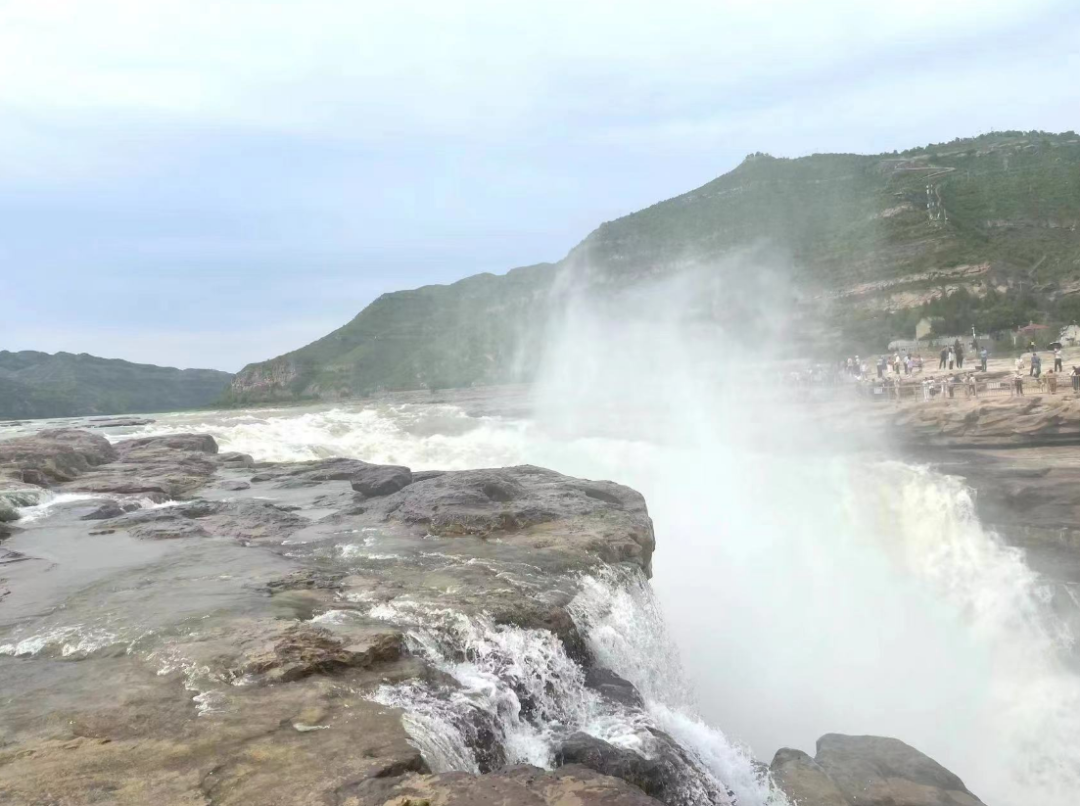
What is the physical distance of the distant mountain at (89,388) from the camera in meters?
90.2

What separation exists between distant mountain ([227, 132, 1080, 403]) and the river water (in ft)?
120

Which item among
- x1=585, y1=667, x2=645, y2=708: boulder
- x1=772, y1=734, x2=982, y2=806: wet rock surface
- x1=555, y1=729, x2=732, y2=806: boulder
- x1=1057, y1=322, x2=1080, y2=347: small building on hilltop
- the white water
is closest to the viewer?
x1=555, y1=729, x2=732, y2=806: boulder

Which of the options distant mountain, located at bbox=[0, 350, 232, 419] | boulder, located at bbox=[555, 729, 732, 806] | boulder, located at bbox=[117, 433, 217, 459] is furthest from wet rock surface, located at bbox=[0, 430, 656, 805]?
distant mountain, located at bbox=[0, 350, 232, 419]

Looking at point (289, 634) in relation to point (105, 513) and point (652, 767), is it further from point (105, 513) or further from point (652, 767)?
point (105, 513)

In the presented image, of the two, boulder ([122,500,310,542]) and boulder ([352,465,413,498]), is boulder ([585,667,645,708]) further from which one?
boulder ([352,465,413,498])

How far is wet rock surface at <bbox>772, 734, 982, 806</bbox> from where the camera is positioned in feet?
18.7

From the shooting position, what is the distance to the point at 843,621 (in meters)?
12.6

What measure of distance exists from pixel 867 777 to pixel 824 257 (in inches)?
2561

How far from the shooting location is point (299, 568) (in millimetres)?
6754

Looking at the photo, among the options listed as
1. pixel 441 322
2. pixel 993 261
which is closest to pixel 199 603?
pixel 993 261

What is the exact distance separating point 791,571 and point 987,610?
327 cm

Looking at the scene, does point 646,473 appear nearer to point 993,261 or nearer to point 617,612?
point 617,612

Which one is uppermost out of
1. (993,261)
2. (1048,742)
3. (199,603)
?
(993,261)

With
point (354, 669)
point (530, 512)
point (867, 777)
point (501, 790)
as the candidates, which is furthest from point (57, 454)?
point (867, 777)
